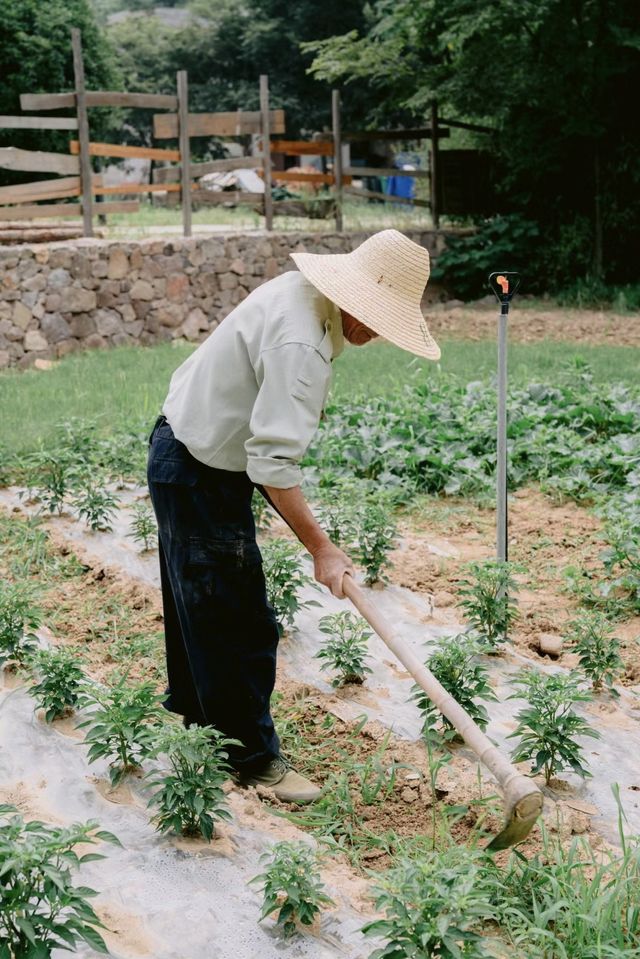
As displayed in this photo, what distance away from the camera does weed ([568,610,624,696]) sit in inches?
146

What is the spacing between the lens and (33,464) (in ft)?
19.1

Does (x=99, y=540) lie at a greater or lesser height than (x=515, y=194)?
lesser

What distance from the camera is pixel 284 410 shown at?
268cm

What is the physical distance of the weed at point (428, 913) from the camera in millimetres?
2064

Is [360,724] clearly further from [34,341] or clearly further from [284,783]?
[34,341]

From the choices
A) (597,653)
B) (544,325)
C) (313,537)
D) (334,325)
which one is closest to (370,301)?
(334,325)

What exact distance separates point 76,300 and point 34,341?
0.68 m

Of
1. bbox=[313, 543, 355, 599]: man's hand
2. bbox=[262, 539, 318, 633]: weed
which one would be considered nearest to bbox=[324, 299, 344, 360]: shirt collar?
bbox=[313, 543, 355, 599]: man's hand

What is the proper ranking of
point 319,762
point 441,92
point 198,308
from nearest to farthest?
1. point 319,762
2. point 198,308
3. point 441,92

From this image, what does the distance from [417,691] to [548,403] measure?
4.24 meters

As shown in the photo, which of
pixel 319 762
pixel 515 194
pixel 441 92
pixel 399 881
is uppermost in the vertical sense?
pixel 441 92

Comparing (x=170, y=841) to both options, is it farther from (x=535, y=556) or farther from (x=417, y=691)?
(x=535, y=556)

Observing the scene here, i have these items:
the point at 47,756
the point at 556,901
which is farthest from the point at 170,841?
the point at 556,901

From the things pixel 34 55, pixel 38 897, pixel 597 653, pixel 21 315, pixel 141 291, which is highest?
pixel 34 55
